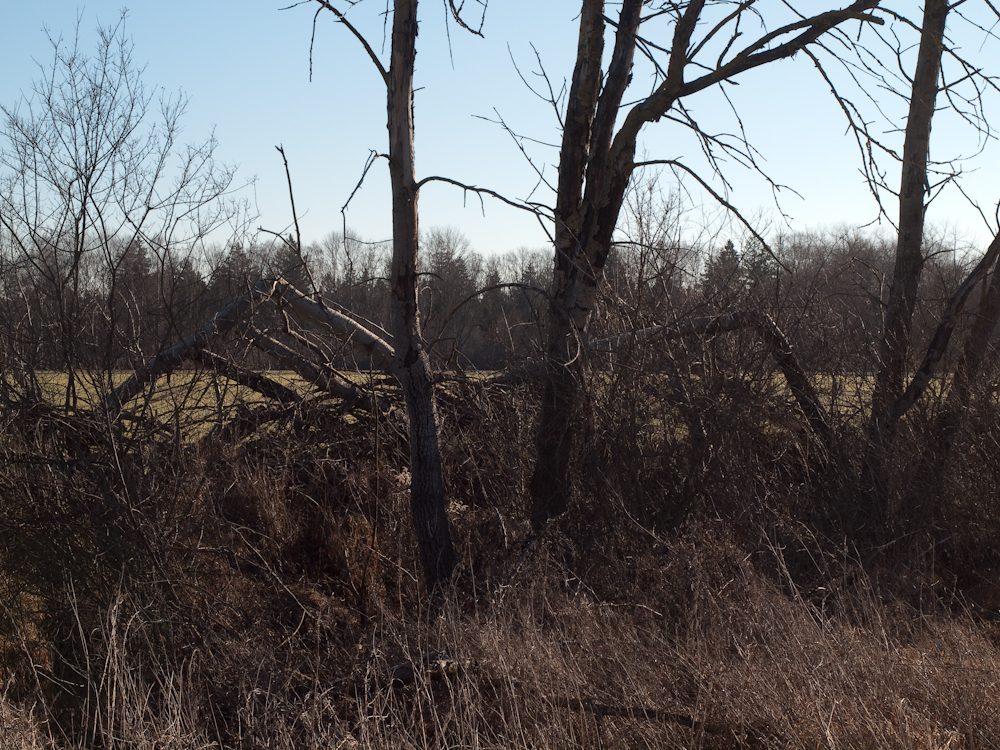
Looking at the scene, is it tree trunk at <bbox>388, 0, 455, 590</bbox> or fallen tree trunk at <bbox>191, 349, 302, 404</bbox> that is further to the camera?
fallen tree trunk at <bbox>191, 349, 302, 404</bbox>

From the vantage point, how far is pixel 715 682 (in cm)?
387

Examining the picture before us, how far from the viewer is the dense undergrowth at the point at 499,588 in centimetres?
372

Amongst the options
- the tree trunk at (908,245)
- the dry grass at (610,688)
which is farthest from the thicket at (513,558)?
the tree trunk at (908,245)

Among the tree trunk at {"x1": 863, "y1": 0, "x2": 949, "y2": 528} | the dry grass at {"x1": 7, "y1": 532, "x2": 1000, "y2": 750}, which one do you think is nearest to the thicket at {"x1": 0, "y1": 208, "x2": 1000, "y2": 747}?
the dry grass at {"x1": 7, "y1": 532, "x2": 1000, "y2": 750}

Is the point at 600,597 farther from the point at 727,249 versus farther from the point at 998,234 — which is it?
the point at 998,234

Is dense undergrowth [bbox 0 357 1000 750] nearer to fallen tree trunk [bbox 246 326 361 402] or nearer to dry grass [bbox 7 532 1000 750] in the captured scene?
dry grass [bbox 7 532 1000 750]

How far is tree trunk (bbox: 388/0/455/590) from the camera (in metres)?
5.43

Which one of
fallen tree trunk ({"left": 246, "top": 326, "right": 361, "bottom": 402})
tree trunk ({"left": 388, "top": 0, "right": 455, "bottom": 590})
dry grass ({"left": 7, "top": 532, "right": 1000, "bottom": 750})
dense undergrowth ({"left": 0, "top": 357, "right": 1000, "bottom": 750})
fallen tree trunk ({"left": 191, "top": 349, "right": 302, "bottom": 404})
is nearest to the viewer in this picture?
dry grass ({"left": 7, "top": 532, "right": 1000, "bottom": 750})

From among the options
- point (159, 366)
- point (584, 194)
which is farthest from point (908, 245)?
point (159, 366)

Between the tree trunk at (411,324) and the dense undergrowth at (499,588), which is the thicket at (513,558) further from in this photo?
the tree trunk at (411,324)

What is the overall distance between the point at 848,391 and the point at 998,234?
6.23ft

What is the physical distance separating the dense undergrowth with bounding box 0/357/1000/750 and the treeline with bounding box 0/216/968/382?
51cm

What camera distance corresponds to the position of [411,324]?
5707 millimetres

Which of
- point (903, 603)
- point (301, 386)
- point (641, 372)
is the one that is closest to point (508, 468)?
point (641, 372)
